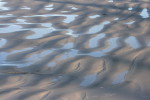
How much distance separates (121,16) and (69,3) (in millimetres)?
1190

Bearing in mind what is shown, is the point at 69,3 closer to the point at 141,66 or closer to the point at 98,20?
the point at 98,20

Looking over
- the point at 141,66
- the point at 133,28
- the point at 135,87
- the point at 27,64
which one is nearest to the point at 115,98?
the point at 135,87

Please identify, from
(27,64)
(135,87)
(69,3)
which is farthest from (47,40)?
(69,3)

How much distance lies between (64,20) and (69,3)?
1303 mm

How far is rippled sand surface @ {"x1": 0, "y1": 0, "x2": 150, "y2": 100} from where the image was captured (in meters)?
2.92

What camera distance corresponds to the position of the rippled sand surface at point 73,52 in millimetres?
2920

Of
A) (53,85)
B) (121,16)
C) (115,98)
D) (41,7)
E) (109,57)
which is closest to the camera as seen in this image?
(115,98)

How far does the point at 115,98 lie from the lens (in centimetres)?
278

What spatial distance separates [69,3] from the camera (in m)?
6.47

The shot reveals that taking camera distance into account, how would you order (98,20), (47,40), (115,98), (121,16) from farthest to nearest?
(121,16) → (98,20) → (47,40) → (115,98)

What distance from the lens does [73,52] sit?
3857 millimetres

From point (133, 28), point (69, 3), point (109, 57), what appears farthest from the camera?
A: point (69, 3)

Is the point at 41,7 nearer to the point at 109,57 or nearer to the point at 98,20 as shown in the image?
the point at 98,20

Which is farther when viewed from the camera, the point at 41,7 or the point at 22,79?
the point at 41,7
